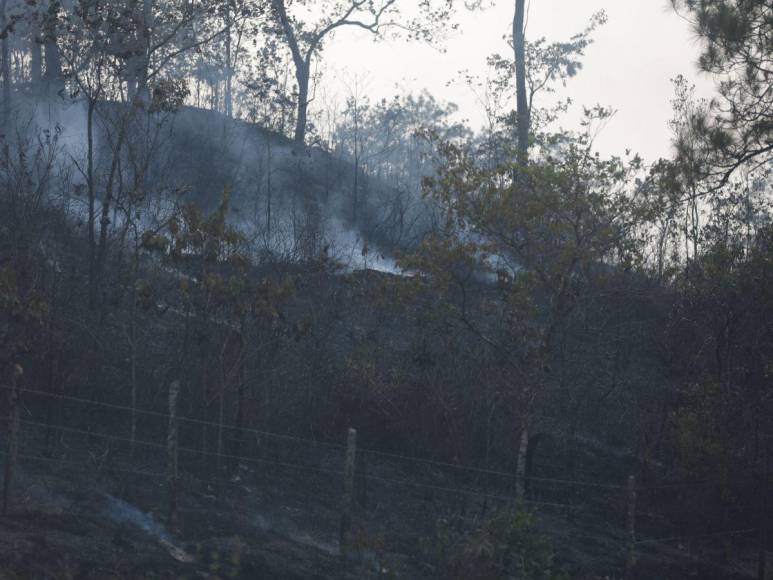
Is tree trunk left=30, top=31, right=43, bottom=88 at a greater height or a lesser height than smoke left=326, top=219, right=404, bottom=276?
greater

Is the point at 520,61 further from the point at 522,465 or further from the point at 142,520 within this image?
the point at 142,520

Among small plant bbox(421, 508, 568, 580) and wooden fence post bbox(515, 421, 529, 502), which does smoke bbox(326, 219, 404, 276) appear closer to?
wooden fence post bbox(515, 421, 529, 502)

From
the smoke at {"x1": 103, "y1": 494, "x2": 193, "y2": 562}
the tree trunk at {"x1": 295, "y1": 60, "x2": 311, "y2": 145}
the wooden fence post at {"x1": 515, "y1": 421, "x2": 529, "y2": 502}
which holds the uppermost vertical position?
the tree trunk at {"x1": 295, "y1": 60, "x2": 311, "y2": 145}

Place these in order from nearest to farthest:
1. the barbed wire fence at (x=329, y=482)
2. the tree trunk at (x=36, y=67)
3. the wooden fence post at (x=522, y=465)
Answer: the barbed wire fence at (x=329, y=482) → the wooden fence post at (x=522, y=465) → the tree trunk at (x=36, y=67)

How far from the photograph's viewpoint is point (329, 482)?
15.3 meters

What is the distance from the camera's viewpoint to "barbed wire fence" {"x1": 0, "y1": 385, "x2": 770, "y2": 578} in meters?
12.4

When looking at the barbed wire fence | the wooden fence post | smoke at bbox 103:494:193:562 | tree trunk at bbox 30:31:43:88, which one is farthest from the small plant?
tree trunk at bbox 30:31:43:88

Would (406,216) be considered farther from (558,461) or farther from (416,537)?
(416,537)

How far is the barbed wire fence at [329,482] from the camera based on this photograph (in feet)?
40.7

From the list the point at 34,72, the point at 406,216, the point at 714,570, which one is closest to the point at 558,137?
the point at 714,570

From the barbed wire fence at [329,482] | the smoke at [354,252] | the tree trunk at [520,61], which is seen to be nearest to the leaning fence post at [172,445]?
the barbed wire fence at [329,482]

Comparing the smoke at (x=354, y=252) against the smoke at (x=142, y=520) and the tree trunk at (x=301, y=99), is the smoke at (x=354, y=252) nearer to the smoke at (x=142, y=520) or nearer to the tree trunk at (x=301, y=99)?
the tree trunk at (x=301, y=99)

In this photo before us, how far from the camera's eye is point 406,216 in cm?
3188

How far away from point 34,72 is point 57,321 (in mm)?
21452
